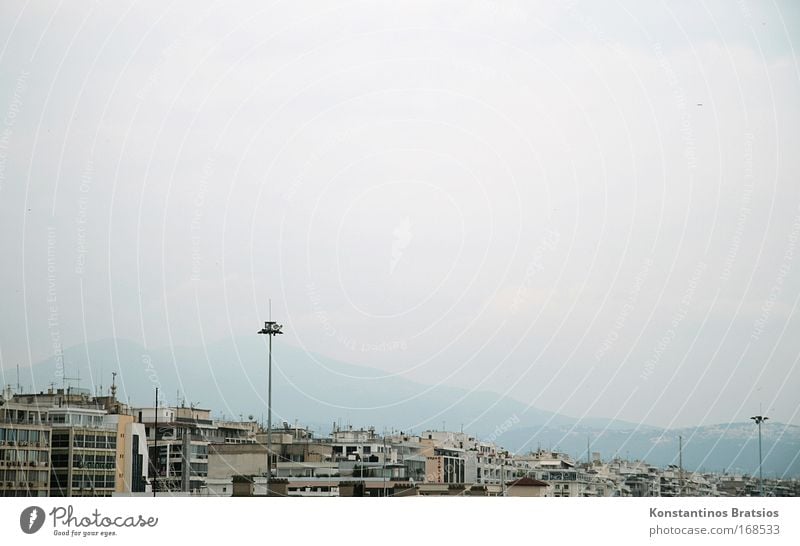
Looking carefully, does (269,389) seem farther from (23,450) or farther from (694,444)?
(694,444)

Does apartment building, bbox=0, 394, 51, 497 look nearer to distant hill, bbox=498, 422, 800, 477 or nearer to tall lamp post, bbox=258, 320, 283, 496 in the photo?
tall lamp post, bbox=258, 320, 283, 496

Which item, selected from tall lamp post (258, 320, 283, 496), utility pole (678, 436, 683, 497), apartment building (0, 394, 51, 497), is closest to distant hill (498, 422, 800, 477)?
utility pole (678, 436, 683, 497)

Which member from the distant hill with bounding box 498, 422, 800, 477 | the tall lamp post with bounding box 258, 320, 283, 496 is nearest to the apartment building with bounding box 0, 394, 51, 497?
the tall lamp post with bounding box 258, 320, 283, 496

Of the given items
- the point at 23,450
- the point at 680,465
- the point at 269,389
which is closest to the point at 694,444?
the point at 680,465

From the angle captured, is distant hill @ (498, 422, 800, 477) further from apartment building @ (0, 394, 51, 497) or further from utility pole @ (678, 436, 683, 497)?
apartment building @ (0, 394, 51, 497)

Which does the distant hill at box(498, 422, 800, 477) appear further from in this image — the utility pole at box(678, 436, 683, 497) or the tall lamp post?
the tall lamp post

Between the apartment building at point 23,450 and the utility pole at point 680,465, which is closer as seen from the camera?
the apartment building at point 23,450

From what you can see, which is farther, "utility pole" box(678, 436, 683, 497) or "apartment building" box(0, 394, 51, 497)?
"utility pole" box(678, 436, 683, 497)

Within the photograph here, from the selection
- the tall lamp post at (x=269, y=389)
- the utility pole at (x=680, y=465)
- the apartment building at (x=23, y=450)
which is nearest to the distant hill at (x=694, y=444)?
the utility pole at (x=680, y=465)

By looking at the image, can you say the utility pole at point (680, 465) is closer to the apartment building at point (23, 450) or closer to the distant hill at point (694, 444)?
the distant hill at point (694, 444)

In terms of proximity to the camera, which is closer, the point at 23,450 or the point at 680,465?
the point at 23,450
